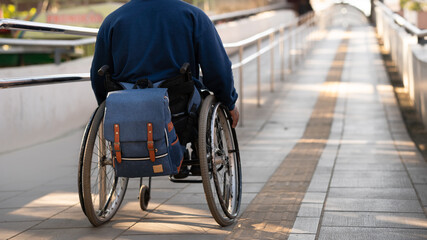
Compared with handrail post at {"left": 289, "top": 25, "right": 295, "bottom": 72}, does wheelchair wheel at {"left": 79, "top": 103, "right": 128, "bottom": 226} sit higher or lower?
higher

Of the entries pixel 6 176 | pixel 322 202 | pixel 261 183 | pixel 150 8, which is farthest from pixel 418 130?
pixel 150 8

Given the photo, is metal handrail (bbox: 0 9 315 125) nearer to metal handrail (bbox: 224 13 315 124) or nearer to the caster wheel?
metal handrail (bbox: 224 13 315 124)

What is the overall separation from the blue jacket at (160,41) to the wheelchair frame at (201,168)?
0.75 feet

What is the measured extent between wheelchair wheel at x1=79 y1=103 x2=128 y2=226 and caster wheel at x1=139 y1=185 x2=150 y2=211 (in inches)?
4.4

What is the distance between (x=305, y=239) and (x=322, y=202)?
0.96 m

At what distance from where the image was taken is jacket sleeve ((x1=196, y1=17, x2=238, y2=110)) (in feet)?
13.7

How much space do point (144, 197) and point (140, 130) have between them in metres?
1.06

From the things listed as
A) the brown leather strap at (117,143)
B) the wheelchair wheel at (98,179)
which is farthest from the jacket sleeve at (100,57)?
the brown leather strap at (117,143)

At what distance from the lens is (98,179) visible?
4504mm

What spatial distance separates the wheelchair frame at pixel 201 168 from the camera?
13.2 ft

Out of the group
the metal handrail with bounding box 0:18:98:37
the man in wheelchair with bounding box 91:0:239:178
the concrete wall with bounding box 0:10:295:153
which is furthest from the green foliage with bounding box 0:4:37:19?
the man in wheelchair with bounding box 91:0:239:178

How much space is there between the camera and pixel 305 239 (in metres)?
4.00

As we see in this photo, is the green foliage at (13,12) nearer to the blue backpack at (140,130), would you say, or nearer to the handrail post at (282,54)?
the handrail post at (282,54)

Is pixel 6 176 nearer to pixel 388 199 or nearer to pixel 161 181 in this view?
pixel 161 181
